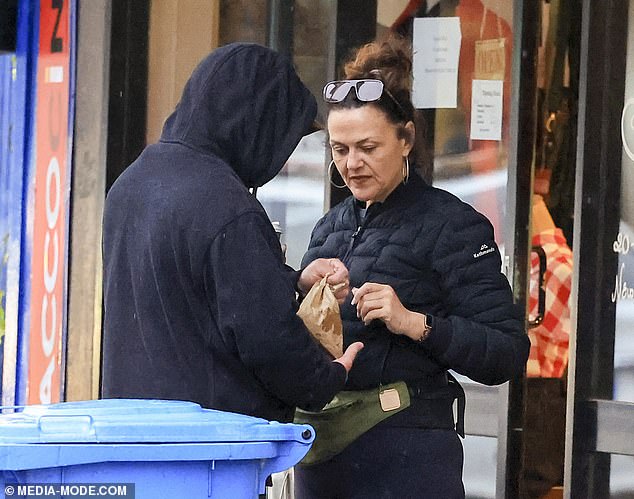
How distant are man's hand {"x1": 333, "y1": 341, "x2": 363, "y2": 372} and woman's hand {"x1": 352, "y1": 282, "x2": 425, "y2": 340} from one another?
0.08 meters

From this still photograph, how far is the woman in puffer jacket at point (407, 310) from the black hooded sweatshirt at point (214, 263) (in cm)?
31

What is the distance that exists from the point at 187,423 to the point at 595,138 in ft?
8.91

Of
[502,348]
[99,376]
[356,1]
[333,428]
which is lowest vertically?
[99,376]

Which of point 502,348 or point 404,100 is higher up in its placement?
point 404,100

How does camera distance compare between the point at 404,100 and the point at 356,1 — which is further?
the point at 356,1

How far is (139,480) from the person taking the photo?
2652 mm

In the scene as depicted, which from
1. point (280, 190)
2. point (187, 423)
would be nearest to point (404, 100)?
point (187, 423)

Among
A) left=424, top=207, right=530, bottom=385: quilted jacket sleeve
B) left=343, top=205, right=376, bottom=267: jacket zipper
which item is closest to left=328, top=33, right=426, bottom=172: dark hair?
left=343, top=205, right=376, bottom=267: jacket zipper

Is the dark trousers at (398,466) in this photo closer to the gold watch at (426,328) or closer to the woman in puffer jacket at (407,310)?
the woman in puffer jacket at (407,310)

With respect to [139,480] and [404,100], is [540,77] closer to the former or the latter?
[404,100]

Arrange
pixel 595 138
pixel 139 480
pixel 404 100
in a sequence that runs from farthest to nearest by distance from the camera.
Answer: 1. pixel 595 138
2. pixel 404 100
3. pixel 139 480

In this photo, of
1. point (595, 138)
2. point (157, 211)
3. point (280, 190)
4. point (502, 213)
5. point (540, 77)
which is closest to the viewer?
point (157, 211)

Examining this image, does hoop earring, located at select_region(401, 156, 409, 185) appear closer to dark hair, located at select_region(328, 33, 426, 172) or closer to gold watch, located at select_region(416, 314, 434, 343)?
dark hair, located at select_region(328, 33, 426, 172)

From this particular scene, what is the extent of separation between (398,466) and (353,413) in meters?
0.18
